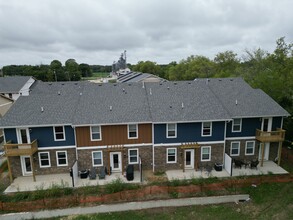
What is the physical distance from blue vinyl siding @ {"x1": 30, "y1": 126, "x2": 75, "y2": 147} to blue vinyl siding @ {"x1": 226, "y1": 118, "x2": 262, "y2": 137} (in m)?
14.2

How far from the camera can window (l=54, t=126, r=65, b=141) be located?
728 inches

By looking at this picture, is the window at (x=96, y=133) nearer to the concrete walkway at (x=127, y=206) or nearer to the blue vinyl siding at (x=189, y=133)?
the blue vinyl siding at (x=189, y=133)

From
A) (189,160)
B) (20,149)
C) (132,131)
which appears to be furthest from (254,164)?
(20,149)

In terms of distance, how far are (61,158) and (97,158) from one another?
3.17 m

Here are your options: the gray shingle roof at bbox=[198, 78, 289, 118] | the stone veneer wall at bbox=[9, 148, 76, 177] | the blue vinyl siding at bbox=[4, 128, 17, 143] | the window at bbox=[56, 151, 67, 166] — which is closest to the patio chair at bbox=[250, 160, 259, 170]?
the gray shingle roof at bbox=[198, 78, 289, 118]

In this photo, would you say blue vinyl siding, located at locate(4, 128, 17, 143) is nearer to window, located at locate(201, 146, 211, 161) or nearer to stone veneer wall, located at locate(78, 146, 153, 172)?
stone veneer wall, located at locate(78, 146, 153, 172)

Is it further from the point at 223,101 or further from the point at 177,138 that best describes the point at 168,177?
the point at 223,101

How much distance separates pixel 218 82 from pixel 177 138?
35.8ft

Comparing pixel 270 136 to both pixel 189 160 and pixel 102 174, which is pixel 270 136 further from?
pixel 102 174

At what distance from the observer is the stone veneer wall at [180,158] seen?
1914cm

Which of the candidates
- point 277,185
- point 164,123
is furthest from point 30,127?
point 277,185

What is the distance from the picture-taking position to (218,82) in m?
26.1

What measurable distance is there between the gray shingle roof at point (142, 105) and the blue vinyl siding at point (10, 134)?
2.12 ft

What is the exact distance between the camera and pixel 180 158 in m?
19.4
